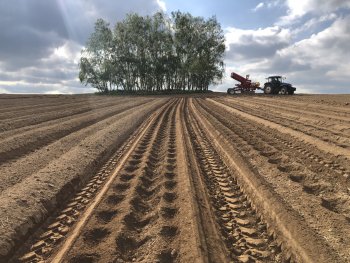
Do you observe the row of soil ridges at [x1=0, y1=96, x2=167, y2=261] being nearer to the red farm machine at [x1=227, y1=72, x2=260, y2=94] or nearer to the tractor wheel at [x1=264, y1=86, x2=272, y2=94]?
the tractor wheel at [x1=264, y1=86, x2=272, y2=94]

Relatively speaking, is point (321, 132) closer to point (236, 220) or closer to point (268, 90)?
point (236, 220)

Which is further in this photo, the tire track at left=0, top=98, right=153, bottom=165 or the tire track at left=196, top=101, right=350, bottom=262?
the tire track at left=0, top=98, right=153, bottom=165

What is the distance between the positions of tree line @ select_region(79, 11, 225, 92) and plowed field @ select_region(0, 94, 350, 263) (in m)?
54.9

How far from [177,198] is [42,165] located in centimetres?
401

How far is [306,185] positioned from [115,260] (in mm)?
4047

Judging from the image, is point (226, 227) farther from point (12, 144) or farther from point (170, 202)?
point (12, 144)

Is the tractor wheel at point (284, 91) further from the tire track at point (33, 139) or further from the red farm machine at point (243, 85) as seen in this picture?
the tire track at point (33, 139)

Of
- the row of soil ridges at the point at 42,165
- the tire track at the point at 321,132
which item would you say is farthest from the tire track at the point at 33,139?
the tire track at the point at 321,132

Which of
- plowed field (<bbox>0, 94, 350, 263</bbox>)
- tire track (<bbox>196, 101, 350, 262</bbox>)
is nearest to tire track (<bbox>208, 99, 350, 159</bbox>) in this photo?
plowed field (<bbox>0, 94, 350, 263</bbox>)

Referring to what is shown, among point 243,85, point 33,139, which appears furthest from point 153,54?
point 33,139

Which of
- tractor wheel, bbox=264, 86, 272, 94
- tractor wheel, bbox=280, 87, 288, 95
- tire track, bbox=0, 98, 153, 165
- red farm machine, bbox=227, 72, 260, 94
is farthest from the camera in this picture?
red farm machine, bbox=227, 72, 260, 94

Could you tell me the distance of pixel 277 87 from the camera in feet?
127

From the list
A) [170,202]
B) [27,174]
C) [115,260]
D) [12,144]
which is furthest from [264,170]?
[12,144]

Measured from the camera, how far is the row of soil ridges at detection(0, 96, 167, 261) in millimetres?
5957
